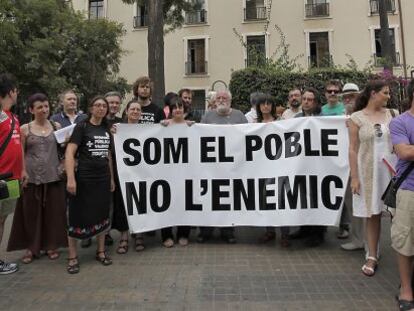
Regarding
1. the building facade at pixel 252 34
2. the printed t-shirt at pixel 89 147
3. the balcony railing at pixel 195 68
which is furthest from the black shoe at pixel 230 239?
the balcony railing at pixel 195 68

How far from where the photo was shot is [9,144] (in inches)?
203

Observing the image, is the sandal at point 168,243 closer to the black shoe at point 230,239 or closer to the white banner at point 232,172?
the white banner at point 232,172

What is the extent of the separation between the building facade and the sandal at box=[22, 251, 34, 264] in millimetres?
28698

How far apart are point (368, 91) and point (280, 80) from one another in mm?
8793

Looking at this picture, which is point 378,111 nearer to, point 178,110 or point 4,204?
point 178,110

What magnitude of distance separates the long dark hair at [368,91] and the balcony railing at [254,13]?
30871 millimetres

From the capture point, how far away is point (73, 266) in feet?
17.5

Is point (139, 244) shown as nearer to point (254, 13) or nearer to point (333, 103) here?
point (333, 103)

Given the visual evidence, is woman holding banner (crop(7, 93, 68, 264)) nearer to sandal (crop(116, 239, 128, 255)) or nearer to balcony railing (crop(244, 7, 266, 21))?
sandal (crop(116, 239, 128, 255))

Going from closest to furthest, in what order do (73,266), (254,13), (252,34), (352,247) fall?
(73,266)
(352,247)
(254,13)
(252,34)

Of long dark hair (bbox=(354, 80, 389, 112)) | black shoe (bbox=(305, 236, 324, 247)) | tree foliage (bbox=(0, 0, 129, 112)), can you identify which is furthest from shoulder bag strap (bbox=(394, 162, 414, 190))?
tree foliage (bbox=(0, 0, 129, 112))

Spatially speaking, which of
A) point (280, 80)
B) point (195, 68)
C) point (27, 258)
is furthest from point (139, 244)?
point (195, 68)

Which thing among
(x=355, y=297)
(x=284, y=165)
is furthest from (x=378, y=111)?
(x=355, y=297)

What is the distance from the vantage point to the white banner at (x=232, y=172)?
6043 millimetres
